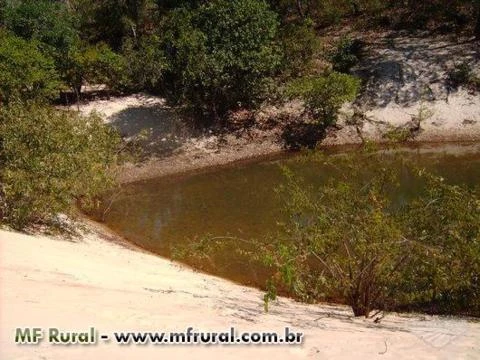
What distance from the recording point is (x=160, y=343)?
649cm

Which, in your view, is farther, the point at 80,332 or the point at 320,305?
the point at 320,305

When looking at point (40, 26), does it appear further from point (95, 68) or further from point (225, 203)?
point (225, 203)

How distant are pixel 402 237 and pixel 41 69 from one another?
2053 cm

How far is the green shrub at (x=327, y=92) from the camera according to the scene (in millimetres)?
25922

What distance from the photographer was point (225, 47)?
25.0m

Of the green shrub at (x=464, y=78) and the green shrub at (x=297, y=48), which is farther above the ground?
the green shrub at (x=297, y=48)

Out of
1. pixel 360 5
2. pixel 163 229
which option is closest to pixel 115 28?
pixel 360 5

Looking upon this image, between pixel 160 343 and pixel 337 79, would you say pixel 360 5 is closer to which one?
pixel 337 79

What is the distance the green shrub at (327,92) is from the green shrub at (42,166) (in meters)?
11.6

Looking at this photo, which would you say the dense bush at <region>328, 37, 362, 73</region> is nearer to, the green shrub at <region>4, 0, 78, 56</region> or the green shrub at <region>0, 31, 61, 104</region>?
the green shrub at <region>4, 0, 78, 56</region>

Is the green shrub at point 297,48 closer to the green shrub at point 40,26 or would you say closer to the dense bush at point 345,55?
the dense bush at point 345,55

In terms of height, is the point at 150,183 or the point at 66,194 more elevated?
the point at 66,194

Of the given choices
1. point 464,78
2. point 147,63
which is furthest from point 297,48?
point 464,78

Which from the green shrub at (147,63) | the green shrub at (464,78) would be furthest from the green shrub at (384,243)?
the green shrub at (464,78)
